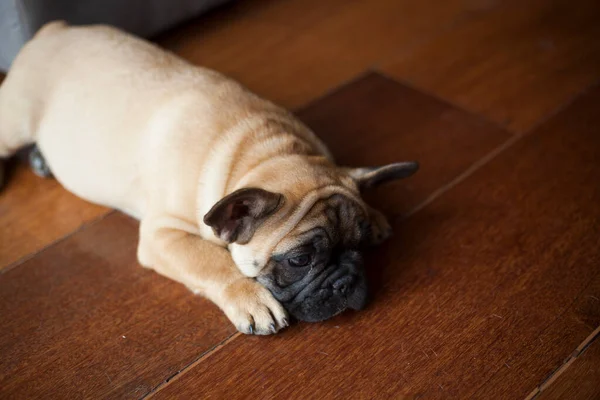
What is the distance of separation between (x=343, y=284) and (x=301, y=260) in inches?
5.1

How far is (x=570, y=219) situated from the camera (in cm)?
197

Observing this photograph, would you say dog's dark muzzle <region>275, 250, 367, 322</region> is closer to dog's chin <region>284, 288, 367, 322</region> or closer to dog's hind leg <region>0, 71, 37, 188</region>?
dog's chin <region>284, 288, 367, 322</region>

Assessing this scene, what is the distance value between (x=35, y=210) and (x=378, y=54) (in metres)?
1.61

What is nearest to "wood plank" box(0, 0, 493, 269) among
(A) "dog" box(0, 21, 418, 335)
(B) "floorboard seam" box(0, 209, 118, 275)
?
(B) "floorboard seam" box(0, 209, 118, 275)

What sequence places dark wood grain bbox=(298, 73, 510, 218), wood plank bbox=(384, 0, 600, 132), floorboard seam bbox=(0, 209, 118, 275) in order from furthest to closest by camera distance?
wood plank bbox=(384, 0, 600, 132) < dark wood grain bbox=(298, 73, 510, 218) < floorboard seam bbox=(0, 209, 118, 275)

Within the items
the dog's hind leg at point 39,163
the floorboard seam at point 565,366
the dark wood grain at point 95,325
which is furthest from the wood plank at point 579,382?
the dog's hind leg at point 39,163

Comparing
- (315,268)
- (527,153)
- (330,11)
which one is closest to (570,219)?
(527,153)

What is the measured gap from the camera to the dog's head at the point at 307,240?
1472mm

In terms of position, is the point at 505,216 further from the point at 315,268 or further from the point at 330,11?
the point at 330,11

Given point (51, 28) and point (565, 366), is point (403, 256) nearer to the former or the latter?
point (565, 366)

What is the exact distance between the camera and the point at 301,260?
59.8 inches

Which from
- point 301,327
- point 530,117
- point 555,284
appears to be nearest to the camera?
point 301,327

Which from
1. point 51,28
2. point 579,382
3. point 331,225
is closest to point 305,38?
point 51,28

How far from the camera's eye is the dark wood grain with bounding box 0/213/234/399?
5.06 ft
